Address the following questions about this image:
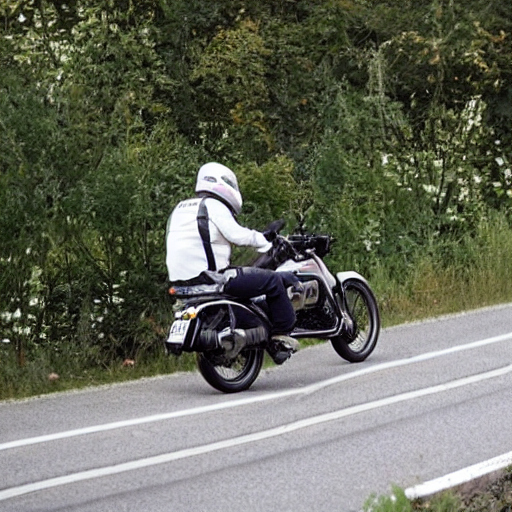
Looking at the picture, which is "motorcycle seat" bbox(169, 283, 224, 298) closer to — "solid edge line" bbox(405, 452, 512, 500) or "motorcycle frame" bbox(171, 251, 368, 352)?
"motorcycle frame" bbox(171, 251, 368, 352)

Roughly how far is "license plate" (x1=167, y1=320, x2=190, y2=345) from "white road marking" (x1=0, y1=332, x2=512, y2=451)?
22.6 inches

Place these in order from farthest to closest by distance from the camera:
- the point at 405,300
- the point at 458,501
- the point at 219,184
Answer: the point at 405,300 < the point at 219,184 < the point at 458,501

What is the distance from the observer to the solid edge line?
25.8ft

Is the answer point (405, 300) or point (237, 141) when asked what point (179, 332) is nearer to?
point (405, 300)

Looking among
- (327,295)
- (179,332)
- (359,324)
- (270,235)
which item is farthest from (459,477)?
(359,324)

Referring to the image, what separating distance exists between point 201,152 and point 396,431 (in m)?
7.31

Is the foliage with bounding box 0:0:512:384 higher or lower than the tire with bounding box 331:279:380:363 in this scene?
higher

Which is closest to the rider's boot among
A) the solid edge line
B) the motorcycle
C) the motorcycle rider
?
the motorcycle

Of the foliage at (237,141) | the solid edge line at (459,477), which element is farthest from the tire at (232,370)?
the solid edge line at (459,477)

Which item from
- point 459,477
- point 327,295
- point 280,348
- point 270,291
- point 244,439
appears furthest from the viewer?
point 327,295

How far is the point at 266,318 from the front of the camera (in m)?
12.0

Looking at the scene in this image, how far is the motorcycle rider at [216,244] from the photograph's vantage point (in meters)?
11.8

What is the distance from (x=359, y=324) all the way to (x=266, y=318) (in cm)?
150

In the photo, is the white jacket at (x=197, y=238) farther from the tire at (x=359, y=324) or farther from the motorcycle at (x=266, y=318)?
the tire at (x=359, y=324)
